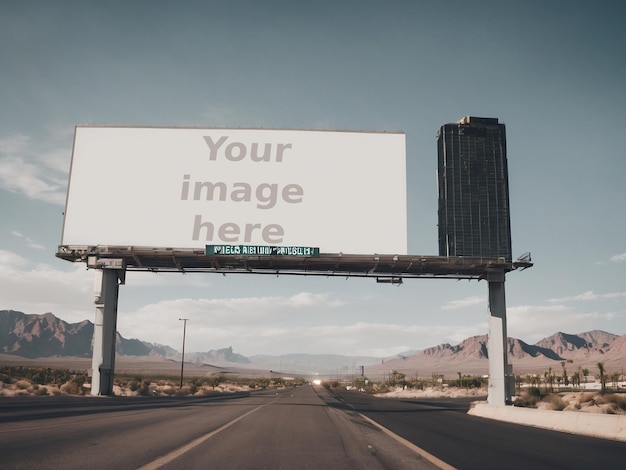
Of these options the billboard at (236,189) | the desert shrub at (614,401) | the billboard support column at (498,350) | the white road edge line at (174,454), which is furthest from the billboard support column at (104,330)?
the desert shrub at (614,401)

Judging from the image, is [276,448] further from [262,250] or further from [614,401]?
[262,250]

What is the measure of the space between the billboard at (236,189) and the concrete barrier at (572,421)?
50.6 feet

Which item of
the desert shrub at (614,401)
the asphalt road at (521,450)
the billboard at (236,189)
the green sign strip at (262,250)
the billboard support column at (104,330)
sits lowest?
the desert shrub at (614,401)

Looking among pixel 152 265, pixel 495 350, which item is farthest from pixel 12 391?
pixel 495 350

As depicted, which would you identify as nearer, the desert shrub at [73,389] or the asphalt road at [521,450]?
the asphalt road at [521,450]

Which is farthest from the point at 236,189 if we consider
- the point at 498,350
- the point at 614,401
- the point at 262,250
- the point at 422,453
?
the point at 422,453

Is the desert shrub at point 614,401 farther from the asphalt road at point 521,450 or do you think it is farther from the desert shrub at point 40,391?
the desert shrub at point 40,391

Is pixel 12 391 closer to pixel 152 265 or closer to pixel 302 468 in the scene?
pixel 152 265

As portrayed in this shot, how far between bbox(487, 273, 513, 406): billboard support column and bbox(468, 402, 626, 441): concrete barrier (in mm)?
9480

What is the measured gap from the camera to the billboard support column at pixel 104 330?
107 ft

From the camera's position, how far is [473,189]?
3703 cm

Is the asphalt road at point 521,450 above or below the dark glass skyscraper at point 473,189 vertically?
below

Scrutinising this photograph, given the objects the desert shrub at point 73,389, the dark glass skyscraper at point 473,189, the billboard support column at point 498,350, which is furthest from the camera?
the desert shrub at point 73,389

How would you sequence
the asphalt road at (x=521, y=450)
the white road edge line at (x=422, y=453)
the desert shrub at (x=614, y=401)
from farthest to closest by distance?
the desert shrub at (x=614, y=401) → the asphalt road at (x=521, y=450) → the white road edge line at (x=422, y=453)
